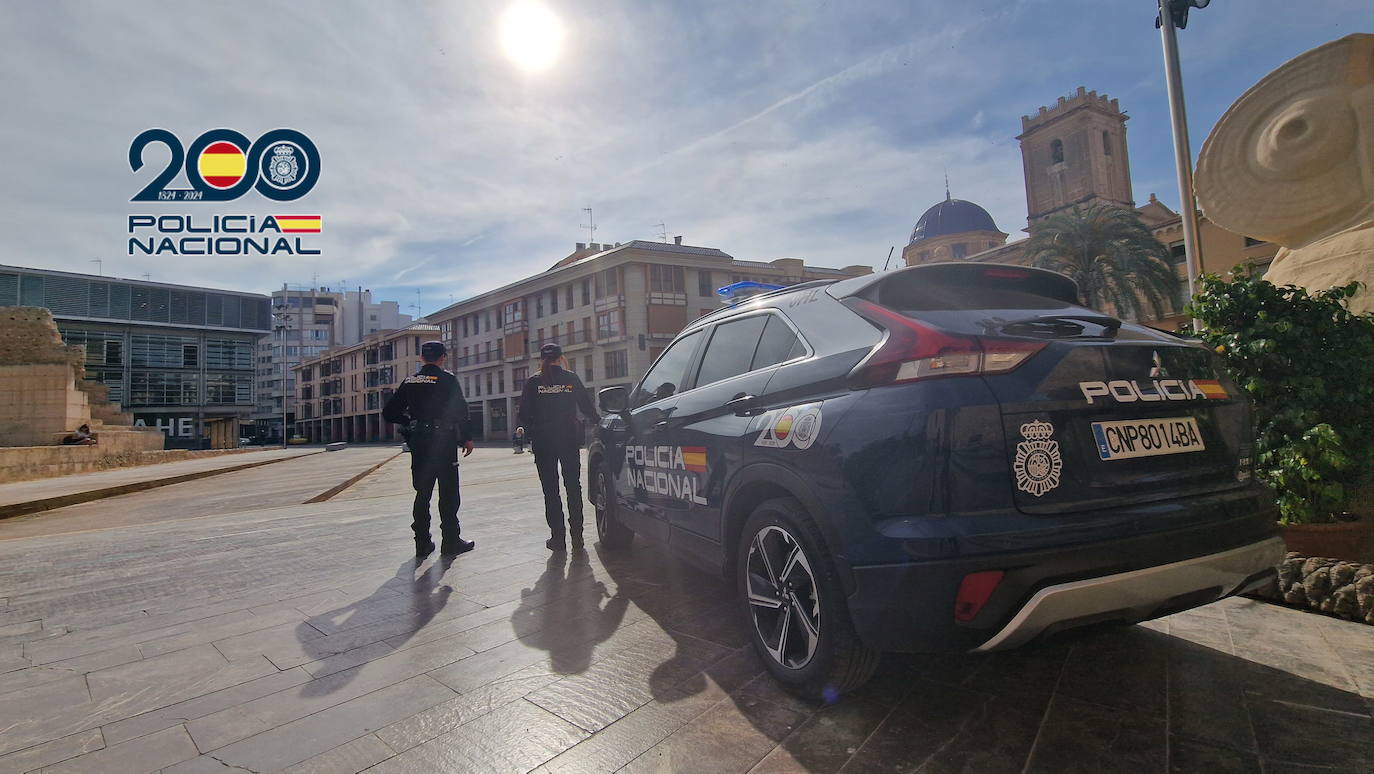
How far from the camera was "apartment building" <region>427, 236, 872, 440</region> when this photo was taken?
41.5 metres

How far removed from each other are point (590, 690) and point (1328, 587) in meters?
3.47

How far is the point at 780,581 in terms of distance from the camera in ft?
7.99

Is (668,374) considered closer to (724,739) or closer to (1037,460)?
(724,739)

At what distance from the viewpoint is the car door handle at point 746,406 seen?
105 inches

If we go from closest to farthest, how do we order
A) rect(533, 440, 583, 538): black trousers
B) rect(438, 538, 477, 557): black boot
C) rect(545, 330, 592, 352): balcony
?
rect(533, 440, 583, 538): black trousers < rect(438, 538, 477, 557): black boot < rect(545, 330, 592, 352): balcony

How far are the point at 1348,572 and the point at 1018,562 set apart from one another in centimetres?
248

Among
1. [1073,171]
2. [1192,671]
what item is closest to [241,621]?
[1192,671]

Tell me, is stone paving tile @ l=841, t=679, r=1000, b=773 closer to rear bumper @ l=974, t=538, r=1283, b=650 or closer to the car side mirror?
rear bumper @ l=974, t=538, r=1283, b=650

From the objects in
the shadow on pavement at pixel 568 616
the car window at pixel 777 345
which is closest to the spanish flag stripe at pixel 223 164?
the shadow on pavement at pixel 568 616

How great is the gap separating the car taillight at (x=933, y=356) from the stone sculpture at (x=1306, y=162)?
4.69 m

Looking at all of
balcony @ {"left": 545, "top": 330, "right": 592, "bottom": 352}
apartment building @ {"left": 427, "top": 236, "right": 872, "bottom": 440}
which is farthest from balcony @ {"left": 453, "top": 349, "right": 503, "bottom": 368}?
balcony @ {"left": 545, "top": 330, "right": 592, "bottom": 352}

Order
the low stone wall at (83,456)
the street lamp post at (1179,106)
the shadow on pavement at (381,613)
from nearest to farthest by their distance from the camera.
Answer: the shadow on pavement at (381,613) < the street lamp post at (1179,106) < the low stone wall at (83,456)

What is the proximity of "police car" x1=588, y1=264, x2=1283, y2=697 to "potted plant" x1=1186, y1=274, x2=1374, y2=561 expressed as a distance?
1.57 meters

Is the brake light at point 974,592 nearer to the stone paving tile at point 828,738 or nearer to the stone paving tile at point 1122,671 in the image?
the stone paving tile at point 828,738
